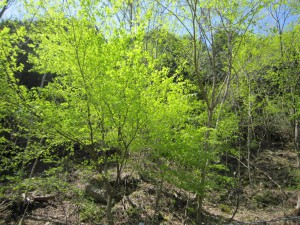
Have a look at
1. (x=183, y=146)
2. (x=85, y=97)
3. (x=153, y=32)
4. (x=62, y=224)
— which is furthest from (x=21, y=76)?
(x=183, y=146)

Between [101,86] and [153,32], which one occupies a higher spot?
[153,32]

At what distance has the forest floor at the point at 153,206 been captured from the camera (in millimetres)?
7512

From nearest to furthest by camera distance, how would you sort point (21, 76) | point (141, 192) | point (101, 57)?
point (101, 57)
point (141, 192)
point (21, 76)

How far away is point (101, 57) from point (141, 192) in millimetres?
6089

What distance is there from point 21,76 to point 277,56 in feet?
39.5

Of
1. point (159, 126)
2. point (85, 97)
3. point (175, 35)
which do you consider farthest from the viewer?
point (175, 35)

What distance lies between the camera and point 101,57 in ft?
13.1

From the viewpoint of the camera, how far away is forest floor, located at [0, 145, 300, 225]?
7.51 meters

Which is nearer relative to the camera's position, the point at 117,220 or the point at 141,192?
the point at 117,220

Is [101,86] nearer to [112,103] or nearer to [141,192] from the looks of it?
[112,103]

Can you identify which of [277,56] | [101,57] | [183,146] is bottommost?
[183,146]

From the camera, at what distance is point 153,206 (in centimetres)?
840

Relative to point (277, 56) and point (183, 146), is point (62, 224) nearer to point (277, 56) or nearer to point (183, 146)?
point (183, 146)

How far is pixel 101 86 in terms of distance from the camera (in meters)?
4.11
